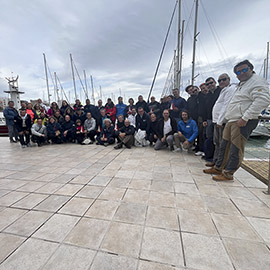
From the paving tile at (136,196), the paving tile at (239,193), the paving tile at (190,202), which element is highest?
the paving tile at (136,196)

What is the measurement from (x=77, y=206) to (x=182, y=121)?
401 cm

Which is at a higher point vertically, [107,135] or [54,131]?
[54,131]

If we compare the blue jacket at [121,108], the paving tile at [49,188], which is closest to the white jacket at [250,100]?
the paving tile at [49,188]

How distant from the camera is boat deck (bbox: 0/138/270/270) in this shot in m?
1.33

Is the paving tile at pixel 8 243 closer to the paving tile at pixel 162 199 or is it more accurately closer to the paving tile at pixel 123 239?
the paving tile at pixel 123 239

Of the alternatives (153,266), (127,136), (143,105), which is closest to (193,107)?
(143,105)

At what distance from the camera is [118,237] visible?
1.57 m

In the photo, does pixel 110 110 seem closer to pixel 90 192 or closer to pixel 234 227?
pixel 90 192

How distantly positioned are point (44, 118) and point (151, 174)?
6.43 m

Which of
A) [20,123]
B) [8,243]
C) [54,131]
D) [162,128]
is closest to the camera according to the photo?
[8,243]

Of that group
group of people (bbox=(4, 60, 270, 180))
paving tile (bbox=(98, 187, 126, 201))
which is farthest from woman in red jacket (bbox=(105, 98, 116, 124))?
paving tile (bbox=(98, 187, 126, 201))

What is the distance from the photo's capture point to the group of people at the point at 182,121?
2570mm

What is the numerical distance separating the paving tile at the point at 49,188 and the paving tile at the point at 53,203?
0.22m

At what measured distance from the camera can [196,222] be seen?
1777 mm
